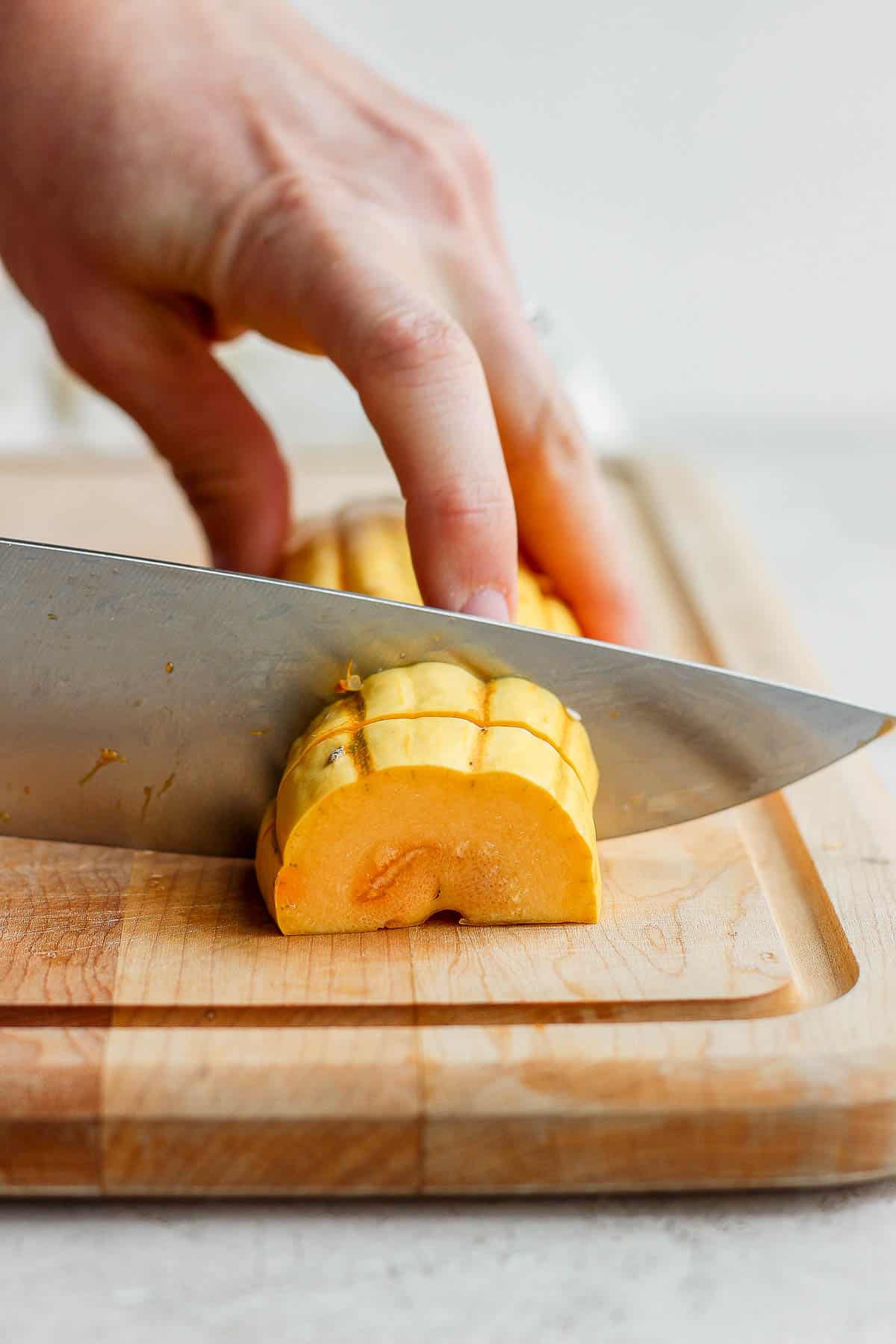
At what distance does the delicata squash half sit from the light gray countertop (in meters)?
0.32

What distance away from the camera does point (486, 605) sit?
1.63 meters

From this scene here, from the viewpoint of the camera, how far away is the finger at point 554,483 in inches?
74.2

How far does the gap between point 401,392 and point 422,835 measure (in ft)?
1.81

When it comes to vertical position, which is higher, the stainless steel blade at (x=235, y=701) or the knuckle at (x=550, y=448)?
the knuckle at (x=550, y=448)

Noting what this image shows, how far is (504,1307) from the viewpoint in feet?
3.81

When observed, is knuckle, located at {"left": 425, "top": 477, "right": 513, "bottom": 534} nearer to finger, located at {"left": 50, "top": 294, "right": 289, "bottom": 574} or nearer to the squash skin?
the squash skin

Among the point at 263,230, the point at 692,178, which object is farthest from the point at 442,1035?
the point at 692,178

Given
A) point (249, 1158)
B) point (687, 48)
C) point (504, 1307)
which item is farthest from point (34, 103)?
point (687, 48)

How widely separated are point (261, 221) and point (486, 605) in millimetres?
640

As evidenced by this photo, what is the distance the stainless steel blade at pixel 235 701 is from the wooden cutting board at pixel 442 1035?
0.11ft

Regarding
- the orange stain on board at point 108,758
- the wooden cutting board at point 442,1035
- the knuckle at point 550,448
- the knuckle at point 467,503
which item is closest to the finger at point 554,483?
the knuckle at point 550,448

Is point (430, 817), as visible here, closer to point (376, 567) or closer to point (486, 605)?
point (486, 605)

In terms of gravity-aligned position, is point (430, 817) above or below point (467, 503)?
below

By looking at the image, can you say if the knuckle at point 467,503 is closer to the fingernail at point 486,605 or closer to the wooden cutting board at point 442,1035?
the fingernail at point 486,605
